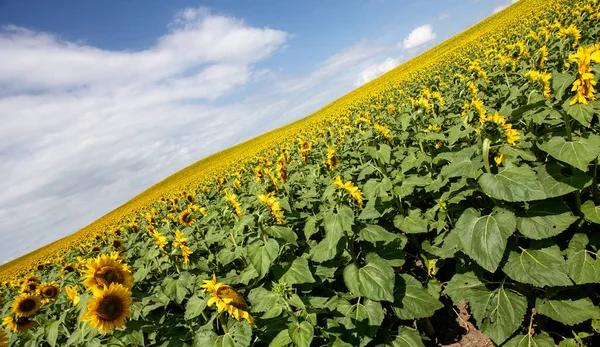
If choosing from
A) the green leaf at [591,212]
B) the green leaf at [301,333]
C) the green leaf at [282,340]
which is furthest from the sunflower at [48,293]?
the green leaf at [591,212]

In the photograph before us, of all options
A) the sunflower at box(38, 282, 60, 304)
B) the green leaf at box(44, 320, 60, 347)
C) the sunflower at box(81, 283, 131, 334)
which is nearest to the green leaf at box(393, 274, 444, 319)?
the sunflower at box(81, 283, 131, 334)

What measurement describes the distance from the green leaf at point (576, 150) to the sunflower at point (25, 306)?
671cm

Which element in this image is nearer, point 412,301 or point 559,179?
point 559,179

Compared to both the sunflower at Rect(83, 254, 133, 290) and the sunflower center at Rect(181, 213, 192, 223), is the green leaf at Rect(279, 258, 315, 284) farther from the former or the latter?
the sunflower center at Rect(181, 213, 192, 223)

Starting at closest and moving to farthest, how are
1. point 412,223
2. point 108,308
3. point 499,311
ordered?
point 499,311 → point 108,308 → point 412,223

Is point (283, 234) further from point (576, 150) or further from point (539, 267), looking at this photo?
point (576, 150)

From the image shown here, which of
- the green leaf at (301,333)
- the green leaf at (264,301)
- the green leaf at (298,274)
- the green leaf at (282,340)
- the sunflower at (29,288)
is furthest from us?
the sunflower at (29,288)

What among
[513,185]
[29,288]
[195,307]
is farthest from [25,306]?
[513,185]

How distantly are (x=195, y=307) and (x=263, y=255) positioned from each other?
83cm

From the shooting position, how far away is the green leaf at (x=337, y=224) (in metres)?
2.80

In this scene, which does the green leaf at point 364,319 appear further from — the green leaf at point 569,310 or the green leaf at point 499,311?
the green leaf at point 569,310

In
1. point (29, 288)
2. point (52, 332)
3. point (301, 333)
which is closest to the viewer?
point (301, 333)

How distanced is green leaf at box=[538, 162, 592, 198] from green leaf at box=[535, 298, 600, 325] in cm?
101

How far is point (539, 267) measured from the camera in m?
2.52
